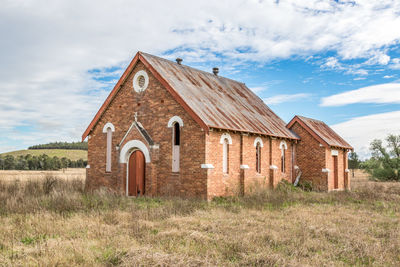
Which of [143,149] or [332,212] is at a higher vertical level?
[143,149]

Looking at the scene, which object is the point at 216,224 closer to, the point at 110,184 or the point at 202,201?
the point at 202,201

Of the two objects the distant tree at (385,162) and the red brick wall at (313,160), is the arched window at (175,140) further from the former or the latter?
the distant tree at (385,162)

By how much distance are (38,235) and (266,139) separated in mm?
15869

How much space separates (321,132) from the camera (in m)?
27.0

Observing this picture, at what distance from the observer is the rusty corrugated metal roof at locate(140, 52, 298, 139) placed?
19303 millimetres

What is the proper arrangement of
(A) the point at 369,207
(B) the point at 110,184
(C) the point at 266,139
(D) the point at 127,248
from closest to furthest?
(D) the point at 127,248 < (A) the point at 369,207 < (B) the point at 110,184 < (C) the point at 266,139

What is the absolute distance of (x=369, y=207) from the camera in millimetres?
16406

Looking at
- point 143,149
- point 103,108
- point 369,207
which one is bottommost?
point 369,207

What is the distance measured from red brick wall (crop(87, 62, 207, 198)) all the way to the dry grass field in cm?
267

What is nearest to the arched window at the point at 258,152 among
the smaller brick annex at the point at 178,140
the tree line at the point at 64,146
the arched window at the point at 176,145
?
the smaller brick annex at the point at 178,140

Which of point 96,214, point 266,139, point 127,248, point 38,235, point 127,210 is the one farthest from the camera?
point 266,139

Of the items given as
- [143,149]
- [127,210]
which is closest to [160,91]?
[143,149]

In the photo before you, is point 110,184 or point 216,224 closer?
point 216,224

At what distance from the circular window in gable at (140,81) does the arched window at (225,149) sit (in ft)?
17.3
